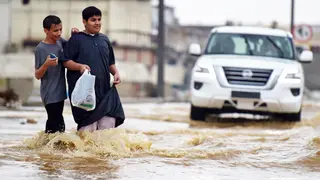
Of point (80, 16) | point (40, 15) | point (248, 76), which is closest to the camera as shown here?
point (248, 76)

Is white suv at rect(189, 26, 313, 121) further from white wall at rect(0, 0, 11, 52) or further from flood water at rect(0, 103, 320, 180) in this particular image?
white wall at rect(0, 0, 11, 52)

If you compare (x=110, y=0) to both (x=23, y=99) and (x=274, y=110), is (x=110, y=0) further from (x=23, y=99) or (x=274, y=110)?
(x=274, y=110)

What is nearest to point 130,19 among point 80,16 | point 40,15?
point 80,16

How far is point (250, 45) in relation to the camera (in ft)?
56.0

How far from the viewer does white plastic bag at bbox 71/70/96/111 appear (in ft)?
28.6

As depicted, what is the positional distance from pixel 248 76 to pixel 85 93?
294 inches

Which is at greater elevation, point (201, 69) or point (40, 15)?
point (201, 69)

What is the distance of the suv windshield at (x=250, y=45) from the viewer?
1689cm

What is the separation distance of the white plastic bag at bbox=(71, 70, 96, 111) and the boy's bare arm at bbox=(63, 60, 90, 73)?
3.4 inches

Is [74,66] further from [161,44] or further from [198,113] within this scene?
[161,44]

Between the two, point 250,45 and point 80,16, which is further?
point 80,16

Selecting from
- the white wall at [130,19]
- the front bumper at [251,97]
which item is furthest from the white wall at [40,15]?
the front bumper at [251,97]

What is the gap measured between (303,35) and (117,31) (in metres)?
25.0

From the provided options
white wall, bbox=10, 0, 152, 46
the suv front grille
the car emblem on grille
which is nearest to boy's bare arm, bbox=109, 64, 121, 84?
the suv front grille
